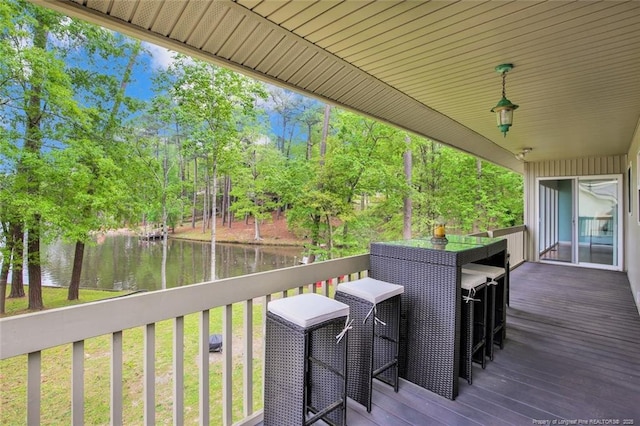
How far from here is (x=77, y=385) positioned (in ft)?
4.35

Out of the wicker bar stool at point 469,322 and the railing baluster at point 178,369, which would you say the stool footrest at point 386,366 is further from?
the railing baluster at point 178,369

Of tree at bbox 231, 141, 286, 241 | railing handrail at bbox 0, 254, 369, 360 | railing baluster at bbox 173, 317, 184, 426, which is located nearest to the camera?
railing handrail at bbox 0, 254, 369, 360

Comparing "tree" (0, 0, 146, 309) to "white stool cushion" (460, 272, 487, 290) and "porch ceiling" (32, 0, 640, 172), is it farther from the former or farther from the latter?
"white stool cushion" (460, 272, 487, 290)

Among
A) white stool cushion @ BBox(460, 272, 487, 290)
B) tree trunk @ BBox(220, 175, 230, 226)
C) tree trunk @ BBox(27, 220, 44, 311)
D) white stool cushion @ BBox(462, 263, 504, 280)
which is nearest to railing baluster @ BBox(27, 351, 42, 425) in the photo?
white stool cushion @ BBox(460, 272, 487, 290)

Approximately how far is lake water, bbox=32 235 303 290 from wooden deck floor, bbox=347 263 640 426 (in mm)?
9045

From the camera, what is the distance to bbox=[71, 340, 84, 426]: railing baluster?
1307mm

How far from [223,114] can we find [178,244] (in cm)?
749

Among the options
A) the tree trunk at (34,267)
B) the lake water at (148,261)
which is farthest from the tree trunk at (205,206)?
the tree trunk at (34,267)

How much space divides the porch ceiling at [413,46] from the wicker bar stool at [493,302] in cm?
176

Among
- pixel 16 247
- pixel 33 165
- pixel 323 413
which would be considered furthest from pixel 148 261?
pixel 323 413

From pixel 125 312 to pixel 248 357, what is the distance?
0.83 m

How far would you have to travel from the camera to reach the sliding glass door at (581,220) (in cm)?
688

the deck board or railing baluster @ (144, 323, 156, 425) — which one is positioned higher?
railing baluster @ (144, 323, 156, 425)

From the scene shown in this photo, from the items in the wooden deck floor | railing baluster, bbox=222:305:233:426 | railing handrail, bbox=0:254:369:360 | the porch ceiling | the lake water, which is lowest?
the lake water
